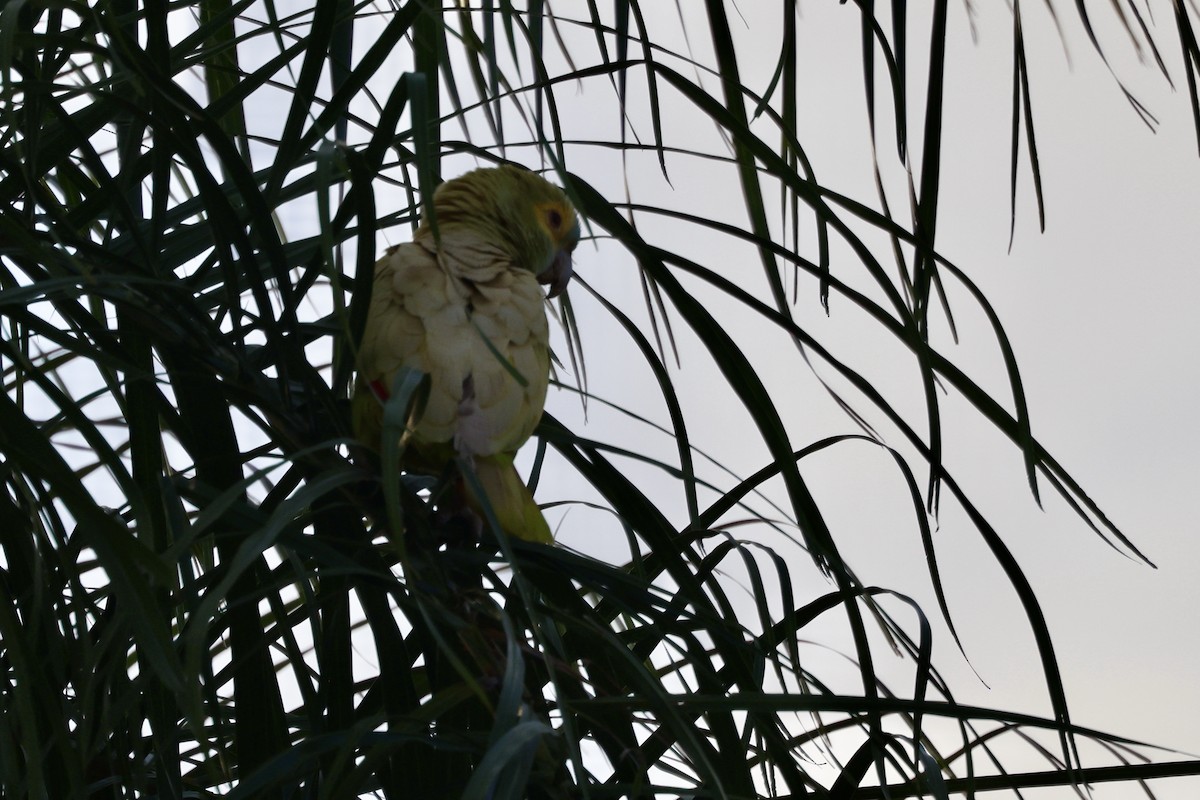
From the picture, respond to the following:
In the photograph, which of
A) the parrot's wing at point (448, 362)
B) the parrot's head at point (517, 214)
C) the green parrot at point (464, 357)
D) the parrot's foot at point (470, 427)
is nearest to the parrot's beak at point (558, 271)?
the parrot's head at point (517, 214)

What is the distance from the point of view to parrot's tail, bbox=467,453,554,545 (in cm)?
84

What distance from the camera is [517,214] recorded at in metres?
1.23

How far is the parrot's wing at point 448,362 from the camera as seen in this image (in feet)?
2.62

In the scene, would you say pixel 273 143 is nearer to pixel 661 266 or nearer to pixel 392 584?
pixel 661 266

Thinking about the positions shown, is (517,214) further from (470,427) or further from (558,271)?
(470,427)

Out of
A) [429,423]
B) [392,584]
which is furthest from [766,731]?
[429,423]

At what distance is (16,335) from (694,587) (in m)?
0.45

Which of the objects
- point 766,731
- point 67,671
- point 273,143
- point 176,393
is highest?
point 273,143

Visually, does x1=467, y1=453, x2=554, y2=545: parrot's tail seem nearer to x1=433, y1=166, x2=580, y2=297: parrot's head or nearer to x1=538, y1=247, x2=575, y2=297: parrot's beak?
x1=433, y1=166, x2=580, y2=297: parrot's head

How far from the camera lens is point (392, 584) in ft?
1.63

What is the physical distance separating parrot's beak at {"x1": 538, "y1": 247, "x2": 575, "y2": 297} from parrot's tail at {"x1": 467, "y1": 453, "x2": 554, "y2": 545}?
45 cm

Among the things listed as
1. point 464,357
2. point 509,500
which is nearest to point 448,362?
point 464,357

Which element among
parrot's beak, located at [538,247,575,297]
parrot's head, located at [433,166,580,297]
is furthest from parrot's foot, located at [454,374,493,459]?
parrot's beak, located at [538,247,575,297]

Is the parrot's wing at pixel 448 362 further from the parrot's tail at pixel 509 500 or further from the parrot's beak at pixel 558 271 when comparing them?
the parrot's beak at pixel 558 271
